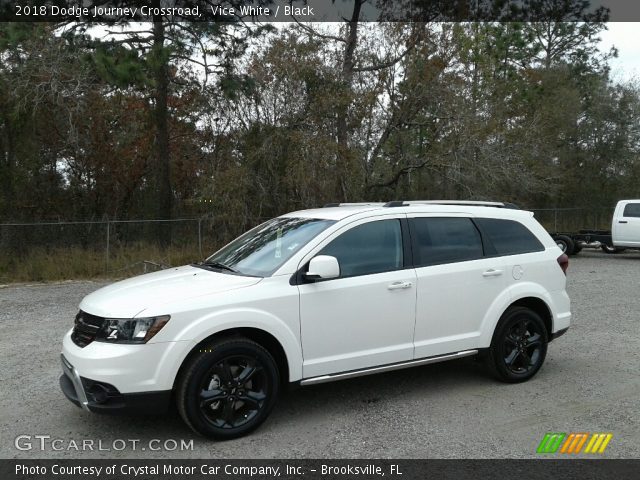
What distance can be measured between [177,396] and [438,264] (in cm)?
254

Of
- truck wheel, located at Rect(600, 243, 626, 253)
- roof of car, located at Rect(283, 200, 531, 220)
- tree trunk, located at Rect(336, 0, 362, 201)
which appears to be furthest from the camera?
truck wheel, located at Rect(600, 243, 626, 253)

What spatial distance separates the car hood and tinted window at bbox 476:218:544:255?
8.12ft

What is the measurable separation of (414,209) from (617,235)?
1500 cm

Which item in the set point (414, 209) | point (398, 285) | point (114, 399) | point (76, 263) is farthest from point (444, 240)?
point (76, 263)

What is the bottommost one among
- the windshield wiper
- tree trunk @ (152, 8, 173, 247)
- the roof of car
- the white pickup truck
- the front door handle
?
the white pickup truck

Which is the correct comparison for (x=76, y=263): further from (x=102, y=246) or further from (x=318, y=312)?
(x=318, y=312)

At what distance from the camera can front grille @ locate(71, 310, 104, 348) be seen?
424 cm

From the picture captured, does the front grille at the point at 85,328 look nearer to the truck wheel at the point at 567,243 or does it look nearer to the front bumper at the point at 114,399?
the front bumper at the point at 114,399

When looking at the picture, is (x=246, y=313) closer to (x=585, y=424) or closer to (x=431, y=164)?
(x=585, y=424)

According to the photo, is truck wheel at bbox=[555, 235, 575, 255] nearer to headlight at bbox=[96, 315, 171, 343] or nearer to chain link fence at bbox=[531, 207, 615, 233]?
chain link fence at bbox=[531, 207, 615, 233]

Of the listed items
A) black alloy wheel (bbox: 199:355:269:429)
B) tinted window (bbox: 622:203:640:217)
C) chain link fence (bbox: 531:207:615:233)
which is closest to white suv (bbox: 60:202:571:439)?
black alloy wheel (bbox: 199:355:269:429)

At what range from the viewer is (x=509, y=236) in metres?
5.79

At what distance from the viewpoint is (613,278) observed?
13.4 meters
